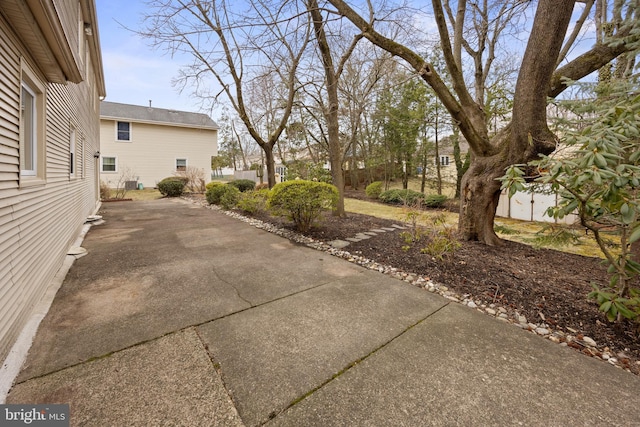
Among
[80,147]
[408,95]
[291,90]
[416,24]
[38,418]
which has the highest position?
[408,95]

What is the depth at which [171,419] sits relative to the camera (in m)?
1.48

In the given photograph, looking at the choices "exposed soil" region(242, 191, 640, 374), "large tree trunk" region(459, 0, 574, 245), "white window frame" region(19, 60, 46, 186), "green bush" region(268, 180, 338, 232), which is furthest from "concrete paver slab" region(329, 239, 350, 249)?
"white window frame" region(19, 60, 46, 186)

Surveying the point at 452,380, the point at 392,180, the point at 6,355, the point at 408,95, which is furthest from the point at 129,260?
the point at 392,180

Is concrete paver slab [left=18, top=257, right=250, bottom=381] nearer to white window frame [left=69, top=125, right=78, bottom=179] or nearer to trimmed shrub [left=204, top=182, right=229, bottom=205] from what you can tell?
white window frame [left=69, top=125, right=78, bottom=179]

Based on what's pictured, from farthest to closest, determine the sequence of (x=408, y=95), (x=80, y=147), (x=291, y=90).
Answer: (x=408, y=95), (x=291, y=90), (x=80, y=147)

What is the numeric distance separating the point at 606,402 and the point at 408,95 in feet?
44.7

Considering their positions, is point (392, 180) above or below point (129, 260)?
above

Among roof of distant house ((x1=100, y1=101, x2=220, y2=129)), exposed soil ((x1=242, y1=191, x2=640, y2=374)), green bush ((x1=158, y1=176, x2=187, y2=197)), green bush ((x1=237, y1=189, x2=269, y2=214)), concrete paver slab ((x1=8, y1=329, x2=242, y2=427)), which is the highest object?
roof of distant house ((x1=100, y1=101, x2=220, y2=129))

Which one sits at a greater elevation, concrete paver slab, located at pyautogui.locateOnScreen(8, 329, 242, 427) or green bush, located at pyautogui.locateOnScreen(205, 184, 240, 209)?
green bush, located at pyautogui.locateOnScreen(205, 184, 240, 209)

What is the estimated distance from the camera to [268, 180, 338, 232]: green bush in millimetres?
5375

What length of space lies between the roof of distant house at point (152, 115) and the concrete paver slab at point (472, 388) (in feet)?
68.0

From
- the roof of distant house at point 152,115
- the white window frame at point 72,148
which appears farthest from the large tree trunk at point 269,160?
the roof of distant house at point 152,115

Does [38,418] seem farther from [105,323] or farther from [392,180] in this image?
[392,180]

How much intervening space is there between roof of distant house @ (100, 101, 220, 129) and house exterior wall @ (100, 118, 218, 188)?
32 centimetres
